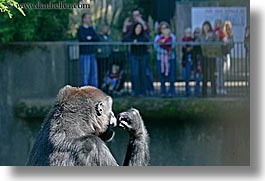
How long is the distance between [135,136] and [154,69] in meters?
3.29

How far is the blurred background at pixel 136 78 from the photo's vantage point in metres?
8.29

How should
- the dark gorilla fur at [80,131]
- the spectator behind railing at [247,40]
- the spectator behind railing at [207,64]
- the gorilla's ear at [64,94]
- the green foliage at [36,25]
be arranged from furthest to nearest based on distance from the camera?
1. the spectator behind railing at [207,64]
2. the green foliage at [36,25]
3. the spectator behind railing at [247,40]
4. the gorilla's ear at [64,94]
5. the dark gorilla fur at [80,131]

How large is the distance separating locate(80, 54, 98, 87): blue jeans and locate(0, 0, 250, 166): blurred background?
3 cm

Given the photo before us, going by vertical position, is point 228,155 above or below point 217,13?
below

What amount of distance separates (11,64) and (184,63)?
60.0 inches

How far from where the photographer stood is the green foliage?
26.2ft

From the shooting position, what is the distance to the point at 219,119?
824 cm

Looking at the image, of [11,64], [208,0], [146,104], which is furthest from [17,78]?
[208,0]

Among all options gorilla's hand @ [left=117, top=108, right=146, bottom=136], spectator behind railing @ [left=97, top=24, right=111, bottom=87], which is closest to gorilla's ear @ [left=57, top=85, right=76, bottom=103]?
gorilla's hand @ [left=117, top=108, right=146, bottom=136]

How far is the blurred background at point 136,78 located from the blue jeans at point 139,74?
12mm

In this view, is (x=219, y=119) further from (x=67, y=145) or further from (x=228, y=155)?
(x=67, y=145)

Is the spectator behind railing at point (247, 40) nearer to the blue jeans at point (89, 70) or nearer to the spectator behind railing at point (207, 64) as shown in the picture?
the spectator behind railing at point (207, 64)

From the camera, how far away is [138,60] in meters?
8.49

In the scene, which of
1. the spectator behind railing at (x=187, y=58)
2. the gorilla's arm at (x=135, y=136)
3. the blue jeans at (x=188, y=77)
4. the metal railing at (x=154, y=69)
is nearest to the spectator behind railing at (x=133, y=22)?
the metal railing at (x=154, y=69)
